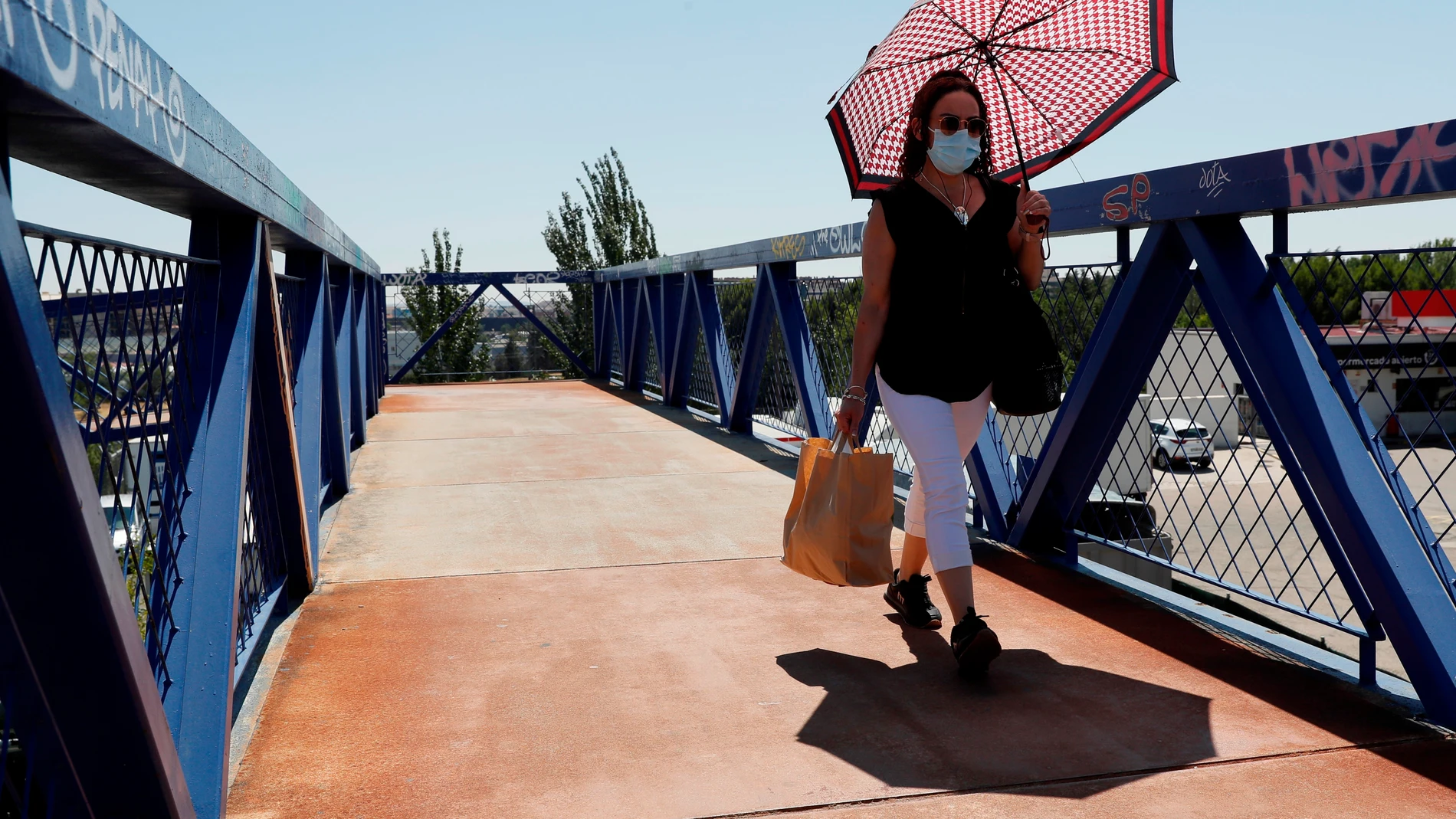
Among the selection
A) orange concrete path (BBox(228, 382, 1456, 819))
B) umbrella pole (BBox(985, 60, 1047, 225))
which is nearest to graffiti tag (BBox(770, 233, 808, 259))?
orange concrete path (BBox(228, 382, 1456, 819))

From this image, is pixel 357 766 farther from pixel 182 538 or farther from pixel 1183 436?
pixel 1183 436

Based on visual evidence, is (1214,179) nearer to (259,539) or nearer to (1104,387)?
(1104,387)

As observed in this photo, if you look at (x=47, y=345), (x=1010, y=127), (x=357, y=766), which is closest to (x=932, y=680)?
(x=357, y=766)

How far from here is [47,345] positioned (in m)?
1.47

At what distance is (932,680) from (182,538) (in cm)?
196

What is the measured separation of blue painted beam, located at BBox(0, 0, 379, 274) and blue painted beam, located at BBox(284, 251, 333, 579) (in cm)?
153

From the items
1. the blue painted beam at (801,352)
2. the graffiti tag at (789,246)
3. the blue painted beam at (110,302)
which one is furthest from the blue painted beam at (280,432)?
the blue painted beam at (801,352)

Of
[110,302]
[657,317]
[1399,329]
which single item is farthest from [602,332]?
[110,302]

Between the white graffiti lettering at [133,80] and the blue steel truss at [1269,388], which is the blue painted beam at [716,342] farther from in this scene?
the white graffiti lettering at [133,80]

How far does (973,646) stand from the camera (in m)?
3.07

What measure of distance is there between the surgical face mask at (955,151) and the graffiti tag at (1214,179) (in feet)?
2.08

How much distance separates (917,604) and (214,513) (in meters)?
2.11

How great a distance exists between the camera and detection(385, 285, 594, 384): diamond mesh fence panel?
58.1ft

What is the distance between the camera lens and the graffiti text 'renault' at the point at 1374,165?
2424 millimetres
